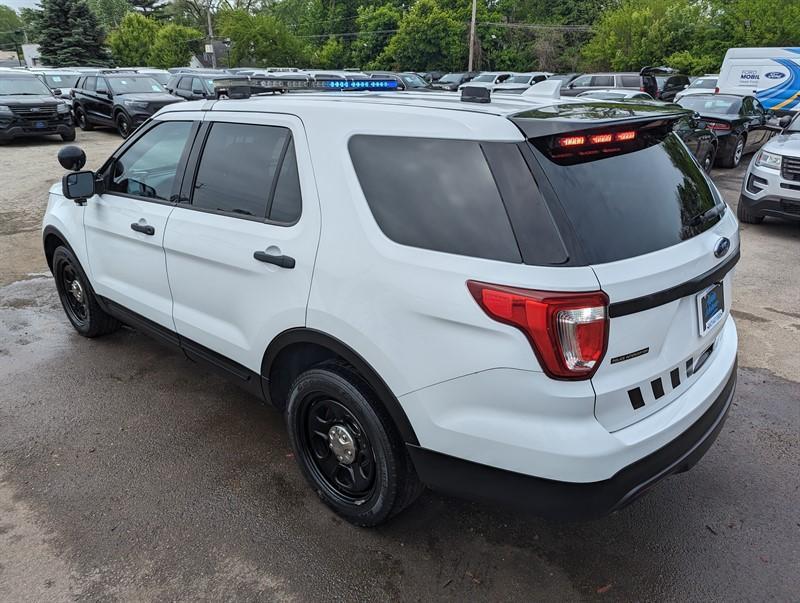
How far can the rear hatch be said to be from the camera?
199 cm

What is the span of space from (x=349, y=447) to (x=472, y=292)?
105cm

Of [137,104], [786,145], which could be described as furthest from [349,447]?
[137,104]

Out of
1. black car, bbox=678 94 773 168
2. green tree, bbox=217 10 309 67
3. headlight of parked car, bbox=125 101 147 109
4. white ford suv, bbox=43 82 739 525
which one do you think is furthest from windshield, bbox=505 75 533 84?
white ford suv, bbox=43 82 739 525

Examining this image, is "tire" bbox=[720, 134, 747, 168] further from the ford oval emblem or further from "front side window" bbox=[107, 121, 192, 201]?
"front side window" bbox=[107, 121, 192, 201]

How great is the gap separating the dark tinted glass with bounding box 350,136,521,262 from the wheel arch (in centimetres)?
53

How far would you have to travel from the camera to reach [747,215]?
330 inches

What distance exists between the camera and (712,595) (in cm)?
239

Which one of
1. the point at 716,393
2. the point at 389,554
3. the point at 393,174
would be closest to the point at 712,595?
the point at 716,393

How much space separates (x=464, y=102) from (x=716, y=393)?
5.21 feet

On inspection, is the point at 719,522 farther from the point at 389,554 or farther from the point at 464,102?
the point at 464,102

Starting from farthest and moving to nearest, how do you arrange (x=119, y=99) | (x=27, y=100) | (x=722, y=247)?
(x=119, y=99) < (x=27, y=100) < (x=722, y=247)

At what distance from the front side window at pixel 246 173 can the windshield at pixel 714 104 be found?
41.8 ft

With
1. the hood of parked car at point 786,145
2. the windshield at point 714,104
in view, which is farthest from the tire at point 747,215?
the windshield at point 714,104

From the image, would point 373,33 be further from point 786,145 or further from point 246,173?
point 246,173
